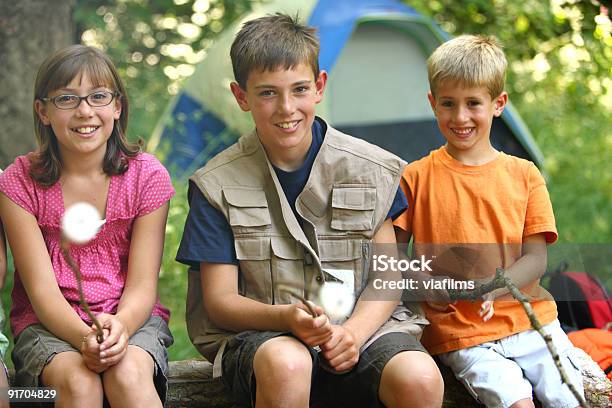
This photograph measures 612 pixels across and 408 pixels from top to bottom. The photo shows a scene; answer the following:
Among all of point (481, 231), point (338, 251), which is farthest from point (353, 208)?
point (481, 231)

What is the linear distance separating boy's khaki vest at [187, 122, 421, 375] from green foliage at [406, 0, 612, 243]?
1.57 m

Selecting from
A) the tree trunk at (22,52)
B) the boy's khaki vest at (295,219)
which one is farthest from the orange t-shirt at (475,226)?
the tree trunk at (22,52)

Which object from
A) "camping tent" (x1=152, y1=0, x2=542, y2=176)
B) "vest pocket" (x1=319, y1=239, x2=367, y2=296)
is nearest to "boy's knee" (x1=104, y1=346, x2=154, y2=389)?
"vest pocket" (x1=319, y1=239, x2=367, y2=296)

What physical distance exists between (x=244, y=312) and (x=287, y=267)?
181 mm

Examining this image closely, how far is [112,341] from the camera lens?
2096mm

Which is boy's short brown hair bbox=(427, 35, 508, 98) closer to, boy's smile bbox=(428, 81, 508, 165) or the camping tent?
boy's smile bbox=(428, 81, 508, 165)

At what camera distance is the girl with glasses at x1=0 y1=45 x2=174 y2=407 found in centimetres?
224

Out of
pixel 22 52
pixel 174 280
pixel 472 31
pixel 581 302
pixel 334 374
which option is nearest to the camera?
pixel 334 374

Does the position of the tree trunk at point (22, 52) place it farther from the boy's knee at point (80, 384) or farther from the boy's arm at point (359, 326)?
the boy's arm at point (359, 326)

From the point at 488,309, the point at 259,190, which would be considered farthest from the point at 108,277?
the point at 488,309

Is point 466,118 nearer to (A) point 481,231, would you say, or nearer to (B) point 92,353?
(A) point 481,231

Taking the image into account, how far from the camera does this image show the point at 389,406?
2154 millimetres

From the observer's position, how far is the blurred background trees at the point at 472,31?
396cm

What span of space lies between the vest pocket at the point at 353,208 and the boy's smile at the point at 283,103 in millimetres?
187
